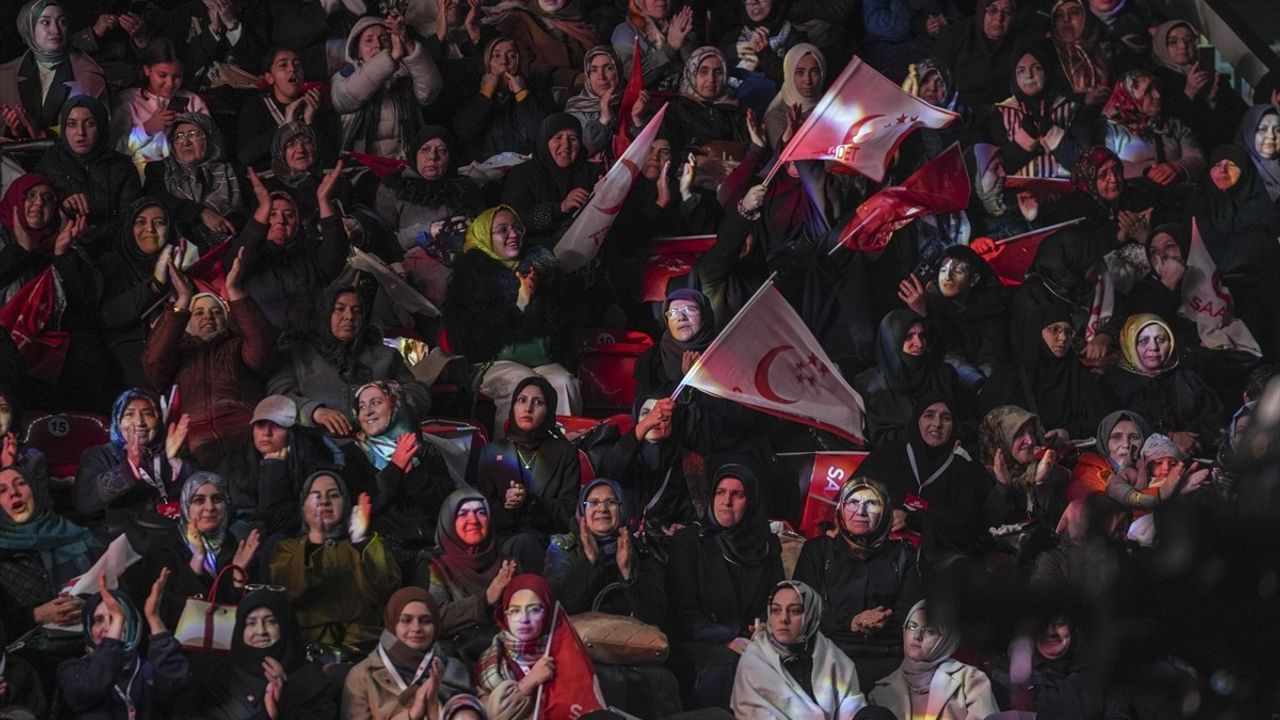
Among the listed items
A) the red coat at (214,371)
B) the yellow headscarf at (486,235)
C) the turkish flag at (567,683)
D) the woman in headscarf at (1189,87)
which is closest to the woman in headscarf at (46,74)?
the red coat at (214,371)

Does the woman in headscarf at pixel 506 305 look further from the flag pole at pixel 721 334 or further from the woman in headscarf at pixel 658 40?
the woman in headscarf at pixel 658 40

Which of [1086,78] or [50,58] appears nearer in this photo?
[50,58]

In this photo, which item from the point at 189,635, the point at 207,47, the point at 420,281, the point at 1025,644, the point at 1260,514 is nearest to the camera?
the point at 1260,514

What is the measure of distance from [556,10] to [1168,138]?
10.9ft

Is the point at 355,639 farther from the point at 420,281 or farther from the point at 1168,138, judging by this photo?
the point at 1168,138

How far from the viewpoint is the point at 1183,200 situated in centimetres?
1130

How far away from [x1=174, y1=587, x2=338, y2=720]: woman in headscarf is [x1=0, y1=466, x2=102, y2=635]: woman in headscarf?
0.64 m

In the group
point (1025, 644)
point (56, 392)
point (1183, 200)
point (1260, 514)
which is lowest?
point (1183, 200)

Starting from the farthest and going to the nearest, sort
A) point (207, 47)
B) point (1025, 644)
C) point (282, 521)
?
point (207, 47), point (282, 521), point (1025, 644)

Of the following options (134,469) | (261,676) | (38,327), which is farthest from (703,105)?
(261,676)

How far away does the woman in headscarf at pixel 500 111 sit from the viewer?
411 inches

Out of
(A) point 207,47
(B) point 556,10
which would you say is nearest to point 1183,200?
(B) point 556,10

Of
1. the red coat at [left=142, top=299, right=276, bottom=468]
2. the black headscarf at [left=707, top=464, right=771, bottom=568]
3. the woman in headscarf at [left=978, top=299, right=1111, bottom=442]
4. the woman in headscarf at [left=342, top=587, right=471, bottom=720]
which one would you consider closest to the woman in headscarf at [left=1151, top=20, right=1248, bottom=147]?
the woman in headscarf at [left=978, top=299, right=1111, bottom=442]

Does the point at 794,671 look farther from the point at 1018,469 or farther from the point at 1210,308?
the point at 1210,308
